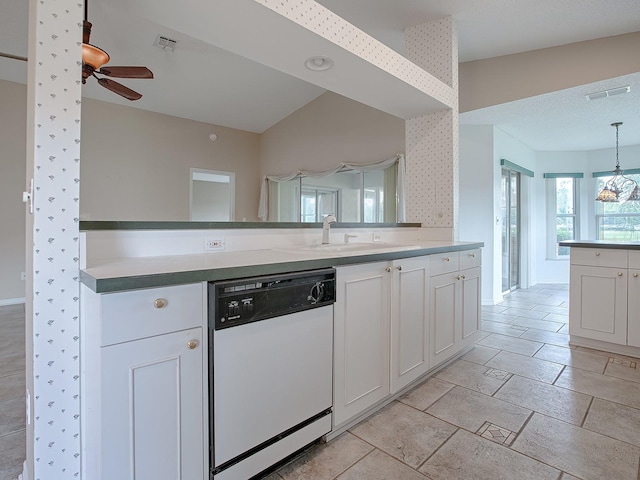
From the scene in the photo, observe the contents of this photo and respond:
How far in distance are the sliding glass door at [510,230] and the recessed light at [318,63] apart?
4155 millimetres

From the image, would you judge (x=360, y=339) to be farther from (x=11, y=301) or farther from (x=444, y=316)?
(x=11, y=301)

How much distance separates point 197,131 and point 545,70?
5.45 meters

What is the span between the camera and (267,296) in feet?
4.31

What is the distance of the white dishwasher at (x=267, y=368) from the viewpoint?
1.20 meters

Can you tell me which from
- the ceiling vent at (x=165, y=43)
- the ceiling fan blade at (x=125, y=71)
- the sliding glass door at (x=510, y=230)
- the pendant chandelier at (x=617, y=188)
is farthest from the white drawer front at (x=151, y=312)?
the pendant chandelier at (x=617, y=188)

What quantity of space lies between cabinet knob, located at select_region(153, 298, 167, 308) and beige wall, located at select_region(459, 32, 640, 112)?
13.7 feet

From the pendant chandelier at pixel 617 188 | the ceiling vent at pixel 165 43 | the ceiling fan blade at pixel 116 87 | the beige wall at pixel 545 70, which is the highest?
the ceiling vent at pixel 165 43

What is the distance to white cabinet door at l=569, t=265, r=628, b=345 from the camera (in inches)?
110

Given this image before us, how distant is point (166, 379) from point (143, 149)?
18.6 ft

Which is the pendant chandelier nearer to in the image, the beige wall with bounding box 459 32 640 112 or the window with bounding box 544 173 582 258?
the window with bounding box 544 173 582 258

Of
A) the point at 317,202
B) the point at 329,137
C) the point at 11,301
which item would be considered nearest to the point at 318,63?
the point at 329,137

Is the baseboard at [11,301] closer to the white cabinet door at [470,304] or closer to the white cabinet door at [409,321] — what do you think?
the white cabinet door at [409,321]

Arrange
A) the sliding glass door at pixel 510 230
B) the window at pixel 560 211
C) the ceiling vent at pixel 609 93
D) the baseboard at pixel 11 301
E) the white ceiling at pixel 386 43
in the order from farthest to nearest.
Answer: the window at pixel 560 211, the sliding glass door at pixel 510 230, the baseboard at pixel 11 301, the ceiling vent at pixel 609 93, the white ceiling at pixel 386 43

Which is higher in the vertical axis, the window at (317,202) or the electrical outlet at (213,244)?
the window at (317,202)
